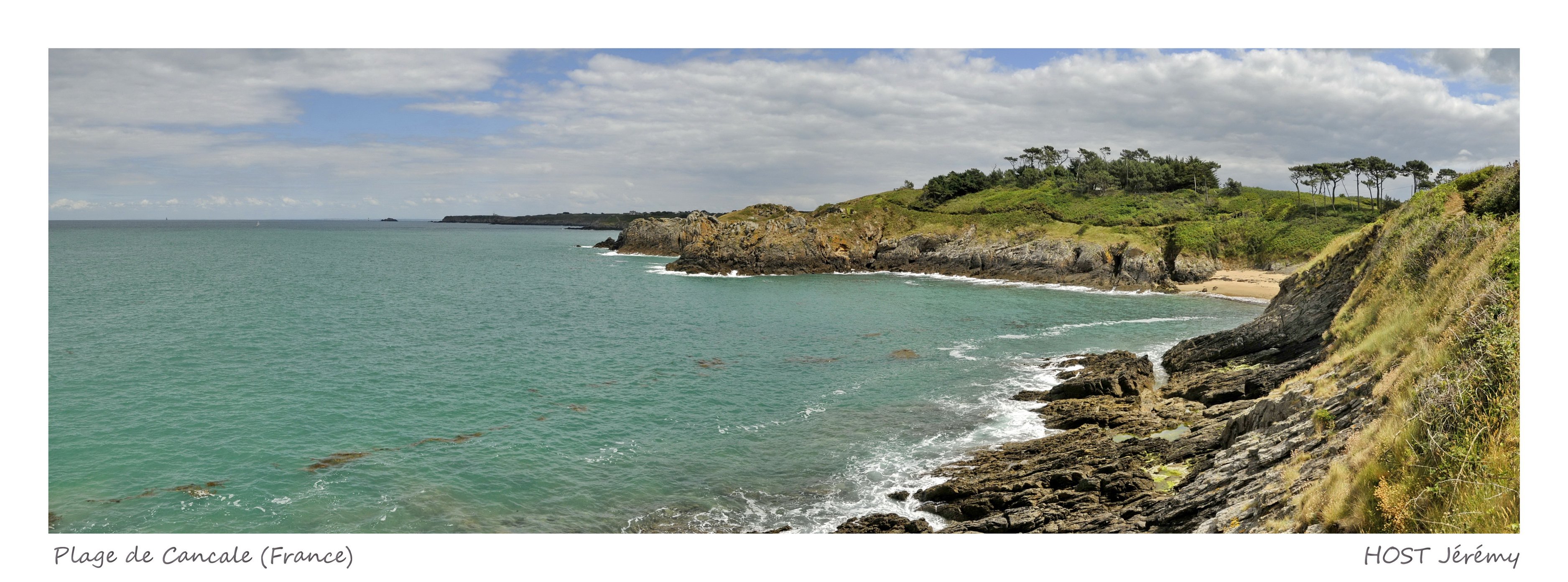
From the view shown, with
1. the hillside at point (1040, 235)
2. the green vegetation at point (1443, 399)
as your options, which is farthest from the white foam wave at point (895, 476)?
the hillside at point (1040, 235)

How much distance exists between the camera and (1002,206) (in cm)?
11025

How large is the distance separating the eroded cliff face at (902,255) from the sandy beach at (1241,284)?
1.61 m

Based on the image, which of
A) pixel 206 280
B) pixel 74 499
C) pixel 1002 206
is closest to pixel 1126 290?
pixel 1002 206

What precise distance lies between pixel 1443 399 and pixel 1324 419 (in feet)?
13.5

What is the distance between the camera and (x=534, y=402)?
3003 centimetres

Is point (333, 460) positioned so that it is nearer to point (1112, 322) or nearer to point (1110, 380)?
point (1110, 380)

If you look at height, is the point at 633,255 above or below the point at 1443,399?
above

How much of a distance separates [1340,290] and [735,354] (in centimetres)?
2662

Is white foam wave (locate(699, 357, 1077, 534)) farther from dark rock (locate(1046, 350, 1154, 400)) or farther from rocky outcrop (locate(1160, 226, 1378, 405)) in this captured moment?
rocky outcrop (locate(1160, 226, 1378, 405))

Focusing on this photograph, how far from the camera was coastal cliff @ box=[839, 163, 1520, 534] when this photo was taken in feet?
32.8

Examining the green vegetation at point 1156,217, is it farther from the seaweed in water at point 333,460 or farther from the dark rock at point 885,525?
the seaweed in water at point 333,460

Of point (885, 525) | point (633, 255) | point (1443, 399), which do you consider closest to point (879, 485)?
point (885, 525)

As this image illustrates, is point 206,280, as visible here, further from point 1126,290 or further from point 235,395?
point 1126,290
